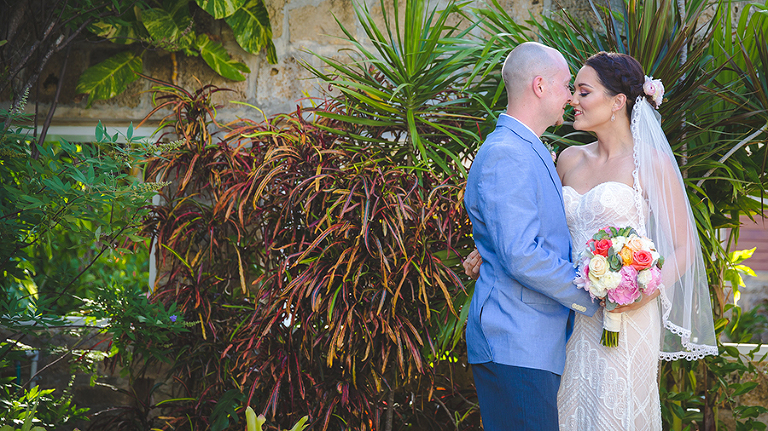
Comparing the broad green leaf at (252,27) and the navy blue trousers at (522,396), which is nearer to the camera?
the navy blue trousers at (522,396)

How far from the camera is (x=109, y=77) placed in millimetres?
3369

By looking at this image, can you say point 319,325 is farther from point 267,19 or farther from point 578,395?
point 267,19

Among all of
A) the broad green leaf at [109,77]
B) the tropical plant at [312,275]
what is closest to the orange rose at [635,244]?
the tropical plant at [312,275]

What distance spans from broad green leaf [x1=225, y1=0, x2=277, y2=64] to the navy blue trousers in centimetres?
249

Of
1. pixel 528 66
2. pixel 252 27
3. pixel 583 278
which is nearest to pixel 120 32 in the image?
pixel 252 27

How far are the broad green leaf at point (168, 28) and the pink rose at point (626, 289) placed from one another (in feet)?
9.17

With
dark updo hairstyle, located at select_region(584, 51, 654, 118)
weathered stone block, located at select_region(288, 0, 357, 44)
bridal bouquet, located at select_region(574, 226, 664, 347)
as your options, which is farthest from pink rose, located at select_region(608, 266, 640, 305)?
weathered stone block, located at select_region(288, 0, 357, 44)

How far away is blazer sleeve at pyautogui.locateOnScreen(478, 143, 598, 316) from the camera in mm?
1607

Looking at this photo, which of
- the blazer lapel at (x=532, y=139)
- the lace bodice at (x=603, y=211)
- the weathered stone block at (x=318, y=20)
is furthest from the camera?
the weathered stone block at (x=318, y=20)

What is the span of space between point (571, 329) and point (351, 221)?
1046mm

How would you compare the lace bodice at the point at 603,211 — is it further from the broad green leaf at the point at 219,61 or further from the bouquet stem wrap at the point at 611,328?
the broad green leaf at the point at 219,61

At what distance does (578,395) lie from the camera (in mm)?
1972

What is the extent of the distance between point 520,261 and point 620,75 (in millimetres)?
915

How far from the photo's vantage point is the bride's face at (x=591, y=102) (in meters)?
2.06
